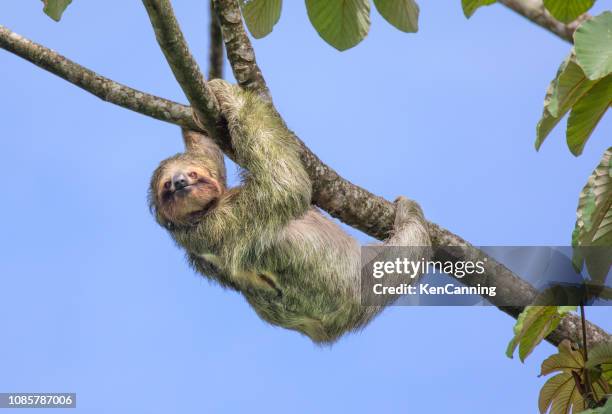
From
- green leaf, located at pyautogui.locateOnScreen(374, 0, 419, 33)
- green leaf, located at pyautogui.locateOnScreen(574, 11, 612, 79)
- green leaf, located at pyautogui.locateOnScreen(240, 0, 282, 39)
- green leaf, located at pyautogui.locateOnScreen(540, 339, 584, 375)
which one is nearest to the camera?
green leaf, located at pyautogui.locateOnScreen(574, 11, 612, 79)

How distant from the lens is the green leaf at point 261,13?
6.77m

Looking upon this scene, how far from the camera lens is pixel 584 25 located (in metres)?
4.68

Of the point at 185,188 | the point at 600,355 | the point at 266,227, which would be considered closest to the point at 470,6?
the point at 266,227

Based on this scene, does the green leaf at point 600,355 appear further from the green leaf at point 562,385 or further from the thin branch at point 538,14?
the thin branch at point 538,14

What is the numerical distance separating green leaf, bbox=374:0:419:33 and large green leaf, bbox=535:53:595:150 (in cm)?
181

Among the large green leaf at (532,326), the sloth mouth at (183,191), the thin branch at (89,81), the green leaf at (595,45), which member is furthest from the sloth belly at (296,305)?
the green leaf at (595,45)

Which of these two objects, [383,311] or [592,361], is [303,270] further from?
[592,361]

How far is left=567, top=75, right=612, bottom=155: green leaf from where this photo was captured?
5297 mm

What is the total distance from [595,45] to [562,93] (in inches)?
25.0

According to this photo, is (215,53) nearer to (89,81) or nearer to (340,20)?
(89,81)

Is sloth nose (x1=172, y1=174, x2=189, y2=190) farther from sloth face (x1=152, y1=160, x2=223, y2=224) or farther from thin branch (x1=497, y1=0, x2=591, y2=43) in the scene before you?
thin branch (x1=497, y1=0, x2=591, y2=43)

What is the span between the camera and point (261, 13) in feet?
22.3

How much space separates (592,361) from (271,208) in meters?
2.84

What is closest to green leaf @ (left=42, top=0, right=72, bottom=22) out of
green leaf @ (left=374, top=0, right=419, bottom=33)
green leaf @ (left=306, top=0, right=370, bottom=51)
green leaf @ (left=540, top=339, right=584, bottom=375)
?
green leaf @ (left=306, top=0, right=370, bottom=51)
